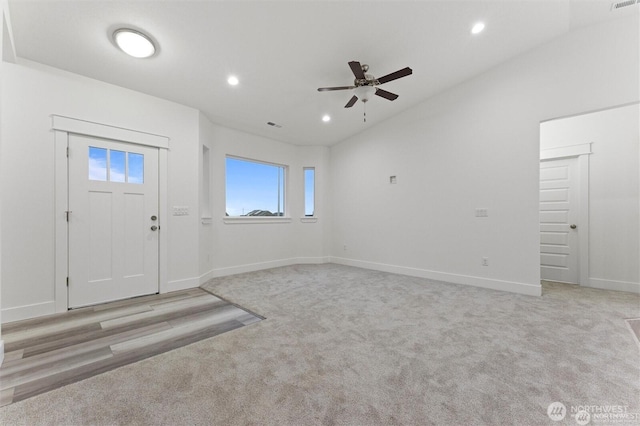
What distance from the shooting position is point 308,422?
1352 millimetres

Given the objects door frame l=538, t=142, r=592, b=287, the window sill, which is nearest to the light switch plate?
door frame l=538, t=142, r=592, b=287

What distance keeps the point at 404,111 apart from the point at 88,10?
4.54 m

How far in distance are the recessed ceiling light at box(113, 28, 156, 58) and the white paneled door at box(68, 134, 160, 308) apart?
4.04ft

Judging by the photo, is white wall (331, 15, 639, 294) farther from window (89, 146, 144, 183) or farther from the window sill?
window (89, 146, 144, 183)

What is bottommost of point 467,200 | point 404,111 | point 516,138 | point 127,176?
point 467,200

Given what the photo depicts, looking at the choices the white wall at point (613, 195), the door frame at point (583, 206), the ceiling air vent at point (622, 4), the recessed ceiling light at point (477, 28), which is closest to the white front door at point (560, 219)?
the door frame at point (583, 206)

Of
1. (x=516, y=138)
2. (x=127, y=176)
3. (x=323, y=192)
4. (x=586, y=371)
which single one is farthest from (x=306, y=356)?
(x=323, y=192)

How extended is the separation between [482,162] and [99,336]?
17.2ft

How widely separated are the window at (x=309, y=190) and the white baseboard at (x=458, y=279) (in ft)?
5.09

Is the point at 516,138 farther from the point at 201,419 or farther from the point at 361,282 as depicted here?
the point at 201,419

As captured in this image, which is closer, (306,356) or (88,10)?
(306,356)

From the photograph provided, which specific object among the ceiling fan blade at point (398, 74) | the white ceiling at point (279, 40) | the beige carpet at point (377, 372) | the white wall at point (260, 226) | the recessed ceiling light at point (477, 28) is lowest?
the beige carpet at point (377, 372)

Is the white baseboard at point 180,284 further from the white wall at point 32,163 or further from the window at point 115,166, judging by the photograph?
the window at point 115,166

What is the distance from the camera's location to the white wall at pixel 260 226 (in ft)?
→ 15.3
